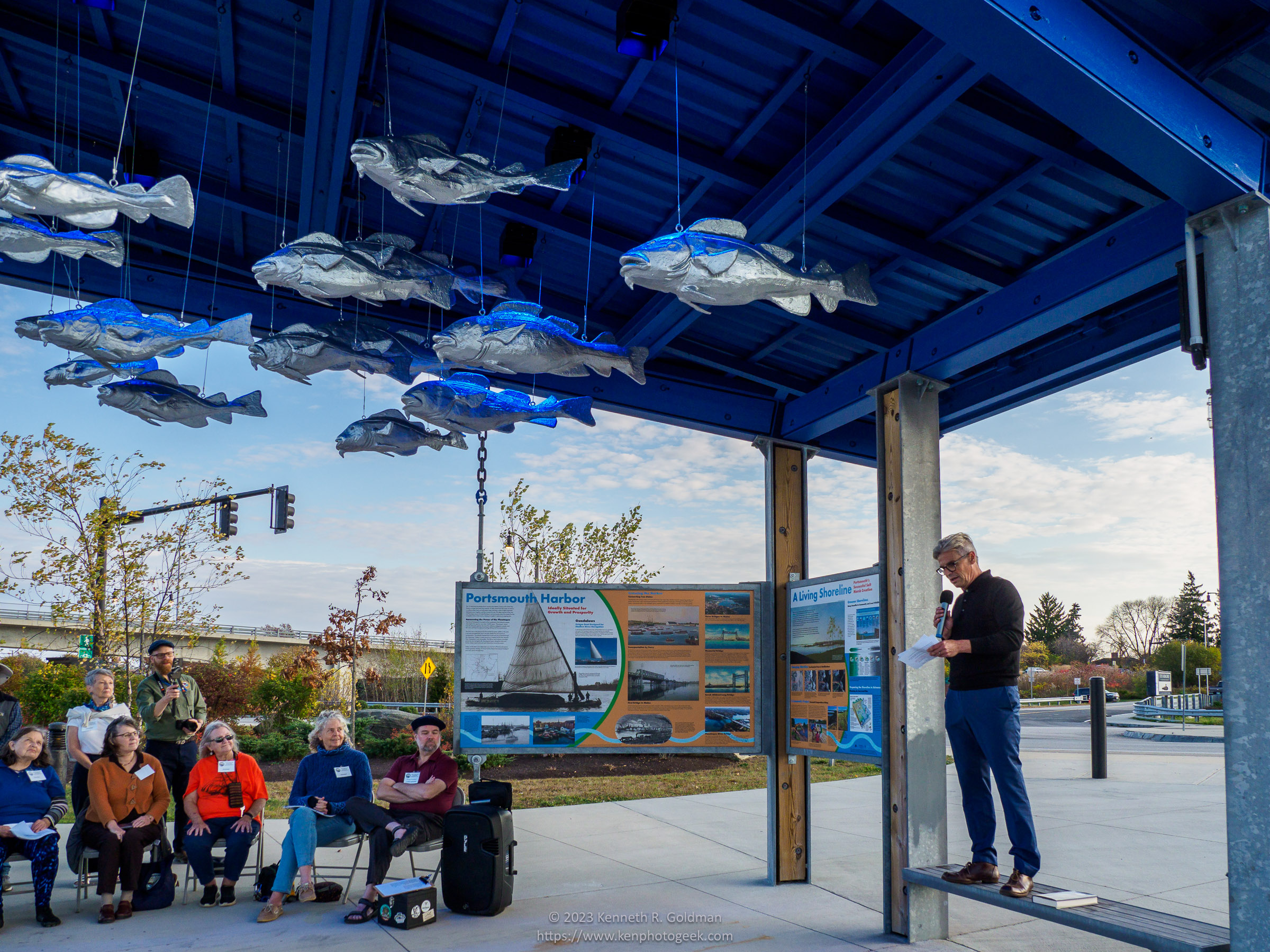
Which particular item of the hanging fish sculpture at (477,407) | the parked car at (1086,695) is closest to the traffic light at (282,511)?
the hanging fish sculpture at (477,407)

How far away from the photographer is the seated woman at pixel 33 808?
19.1 feet

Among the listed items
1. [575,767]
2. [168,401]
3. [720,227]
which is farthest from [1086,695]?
[720,227]

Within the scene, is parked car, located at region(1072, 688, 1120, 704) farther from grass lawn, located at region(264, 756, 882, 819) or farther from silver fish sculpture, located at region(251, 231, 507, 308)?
silver fish sculpture, located at region(251, 231, 507, 308)

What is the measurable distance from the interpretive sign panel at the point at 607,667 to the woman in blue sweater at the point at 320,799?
31.0 inches

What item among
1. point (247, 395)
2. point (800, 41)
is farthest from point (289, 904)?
point (800, 41)

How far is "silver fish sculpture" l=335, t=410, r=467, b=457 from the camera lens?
6578mm

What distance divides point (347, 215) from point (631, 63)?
103 inches

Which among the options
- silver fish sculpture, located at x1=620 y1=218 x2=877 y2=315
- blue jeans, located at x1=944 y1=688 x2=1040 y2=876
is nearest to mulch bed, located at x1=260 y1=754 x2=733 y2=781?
blue jeans, located at x1=944 y1=688 x2=1040 y2=876

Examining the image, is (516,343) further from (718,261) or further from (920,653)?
(920,653)

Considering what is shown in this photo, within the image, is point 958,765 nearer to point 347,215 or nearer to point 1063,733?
point 347,215

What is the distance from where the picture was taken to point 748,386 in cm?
770

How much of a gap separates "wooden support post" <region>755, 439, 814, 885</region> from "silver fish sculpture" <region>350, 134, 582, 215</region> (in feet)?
12.3

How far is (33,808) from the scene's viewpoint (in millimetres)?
6121

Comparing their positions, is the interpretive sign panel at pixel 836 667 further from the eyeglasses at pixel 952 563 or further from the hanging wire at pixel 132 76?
the hanging wire at pixel 132 76
